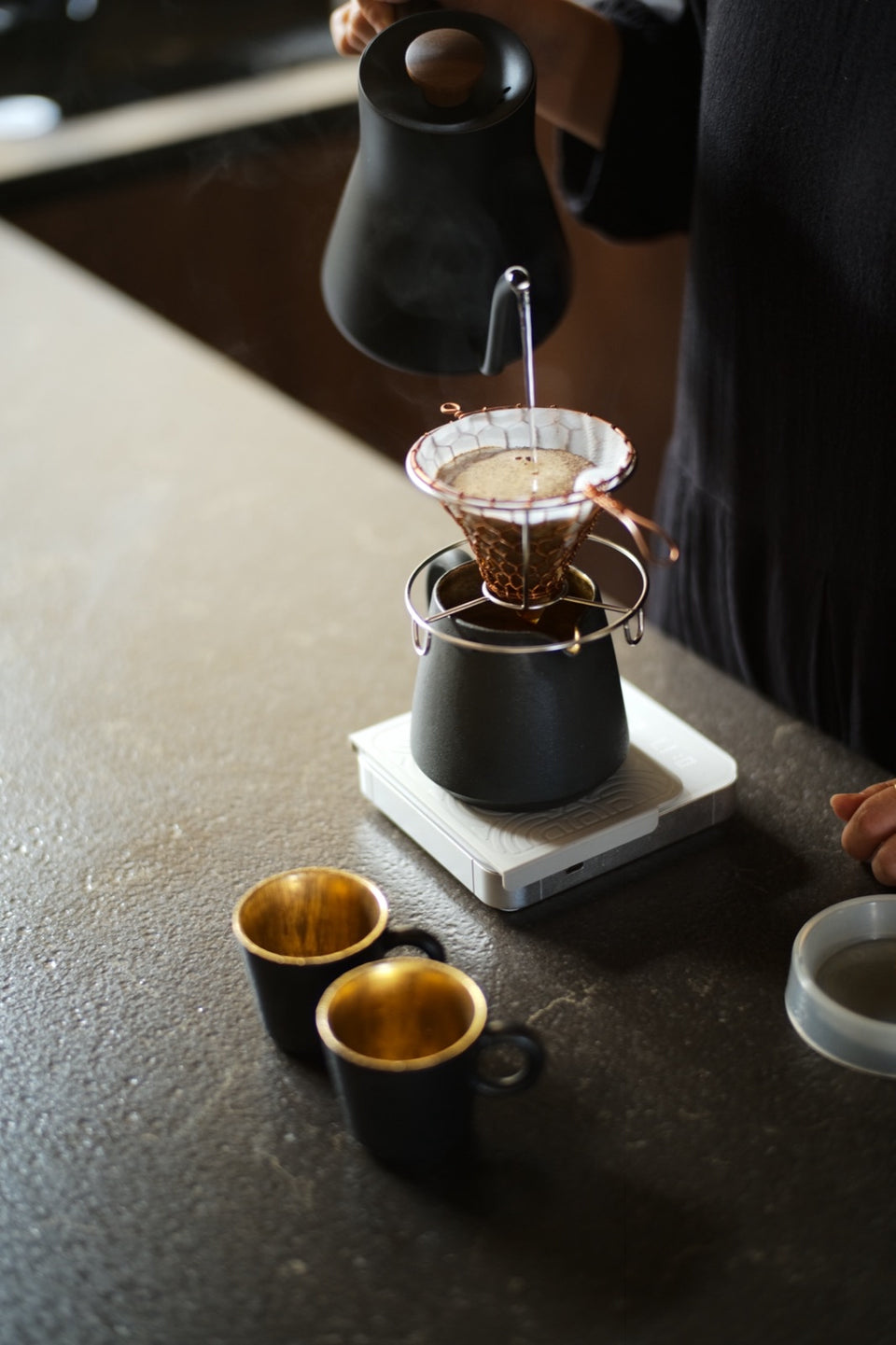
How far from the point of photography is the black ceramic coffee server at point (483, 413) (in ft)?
3.00

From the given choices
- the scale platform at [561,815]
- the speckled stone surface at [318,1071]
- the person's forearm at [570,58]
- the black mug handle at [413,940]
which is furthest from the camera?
the person's forearm at [570,58]

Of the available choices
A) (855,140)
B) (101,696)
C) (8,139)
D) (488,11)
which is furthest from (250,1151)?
(8,139)

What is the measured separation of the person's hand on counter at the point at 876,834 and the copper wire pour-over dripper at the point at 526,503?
0.22m

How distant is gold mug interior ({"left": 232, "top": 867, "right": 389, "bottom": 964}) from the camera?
868 mm

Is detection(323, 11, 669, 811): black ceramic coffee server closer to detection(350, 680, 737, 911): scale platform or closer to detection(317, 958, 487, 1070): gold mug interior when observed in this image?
detection(350, 680, 737, 911): scale platform

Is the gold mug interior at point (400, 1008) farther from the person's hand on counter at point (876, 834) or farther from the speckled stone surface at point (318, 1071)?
the person's hand on counter at point (876, 834)

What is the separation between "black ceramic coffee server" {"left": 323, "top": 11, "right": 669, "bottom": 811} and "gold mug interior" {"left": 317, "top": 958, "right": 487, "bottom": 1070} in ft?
0.62

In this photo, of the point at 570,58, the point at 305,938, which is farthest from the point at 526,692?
the point at 570,58

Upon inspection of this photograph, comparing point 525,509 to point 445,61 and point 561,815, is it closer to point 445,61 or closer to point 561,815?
point 561,815

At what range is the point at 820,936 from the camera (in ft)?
2.93

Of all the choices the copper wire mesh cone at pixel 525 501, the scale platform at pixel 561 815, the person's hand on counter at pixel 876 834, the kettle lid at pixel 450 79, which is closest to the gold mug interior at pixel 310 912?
the scale platform at pixel 561 815

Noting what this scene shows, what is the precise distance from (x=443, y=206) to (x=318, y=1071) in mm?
653

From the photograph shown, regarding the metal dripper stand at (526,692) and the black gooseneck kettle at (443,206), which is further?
the black gooseneck kettle at (443,206)

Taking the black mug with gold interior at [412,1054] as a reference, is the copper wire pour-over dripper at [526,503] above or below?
above
